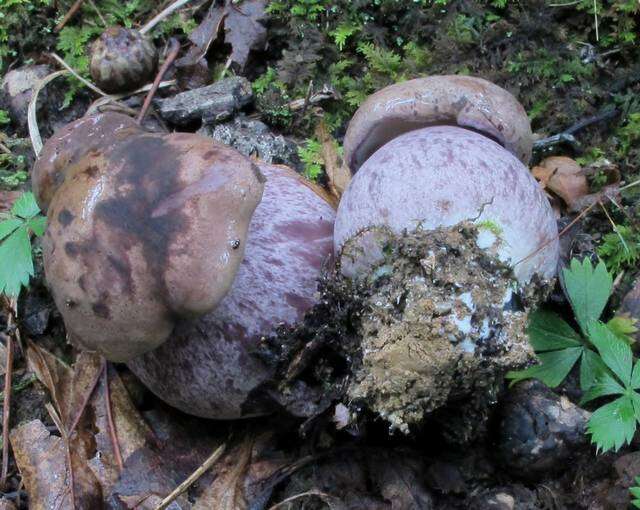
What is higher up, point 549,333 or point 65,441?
point 65,441

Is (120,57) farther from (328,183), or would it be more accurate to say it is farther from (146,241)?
(146,241)

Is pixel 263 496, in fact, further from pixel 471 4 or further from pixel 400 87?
pixel 471 4

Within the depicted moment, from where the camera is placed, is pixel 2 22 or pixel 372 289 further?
pixel 2 22

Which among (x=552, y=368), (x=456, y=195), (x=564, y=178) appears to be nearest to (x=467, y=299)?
(x=456, y=195)

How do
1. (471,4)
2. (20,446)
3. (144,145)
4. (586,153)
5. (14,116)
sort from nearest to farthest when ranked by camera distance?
(144,145) < (20,446) < (586,153) < (471,4) < (14,116)

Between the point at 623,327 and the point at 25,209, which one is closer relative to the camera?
the point at 623,327

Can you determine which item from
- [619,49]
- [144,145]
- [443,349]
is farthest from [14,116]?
[619,49]

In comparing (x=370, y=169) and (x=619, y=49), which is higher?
(x=370, y=169)
